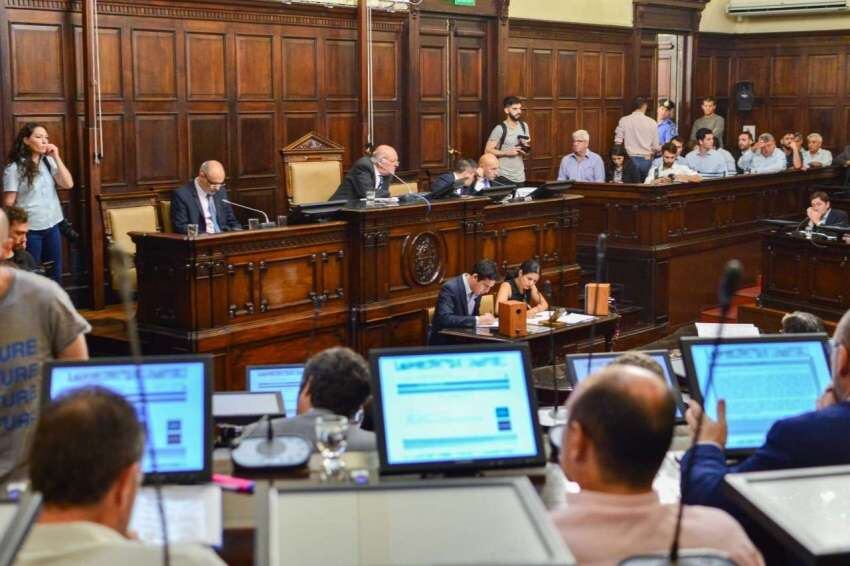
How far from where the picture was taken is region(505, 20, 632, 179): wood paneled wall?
12.5 m

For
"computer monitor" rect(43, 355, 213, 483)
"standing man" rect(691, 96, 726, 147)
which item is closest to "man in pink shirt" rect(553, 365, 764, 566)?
"computer monitor" rect(43, 355, 213, 483)

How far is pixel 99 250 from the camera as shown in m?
8.38

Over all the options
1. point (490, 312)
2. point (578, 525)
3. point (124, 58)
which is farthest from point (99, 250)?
point (578, 525)

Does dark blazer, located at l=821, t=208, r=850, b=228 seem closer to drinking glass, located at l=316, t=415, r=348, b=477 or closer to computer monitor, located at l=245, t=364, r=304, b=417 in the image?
computer monitor, located at l=245, t=364, r=304, b=417

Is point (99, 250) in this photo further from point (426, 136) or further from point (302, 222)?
point (426, 136)

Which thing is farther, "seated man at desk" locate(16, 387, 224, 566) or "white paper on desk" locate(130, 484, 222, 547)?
"white paper on desk" locate(130, 484, 222, 547)

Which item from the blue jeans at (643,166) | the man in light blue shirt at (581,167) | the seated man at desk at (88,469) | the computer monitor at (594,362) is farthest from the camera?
the blue jeans at (643,166)

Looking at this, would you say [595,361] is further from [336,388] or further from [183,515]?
[183,515]

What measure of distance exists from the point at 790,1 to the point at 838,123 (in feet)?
5.44

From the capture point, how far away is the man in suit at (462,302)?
6844mm

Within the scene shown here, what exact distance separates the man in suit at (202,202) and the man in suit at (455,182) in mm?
1412

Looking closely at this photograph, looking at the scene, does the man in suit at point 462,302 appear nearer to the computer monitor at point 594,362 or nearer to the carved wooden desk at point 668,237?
the computer monitor at point 594,362

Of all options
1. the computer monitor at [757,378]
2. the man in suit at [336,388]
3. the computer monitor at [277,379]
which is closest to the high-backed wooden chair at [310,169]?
the computer monitor at [277,379]

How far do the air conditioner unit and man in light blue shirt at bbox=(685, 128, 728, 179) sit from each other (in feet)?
12.4
